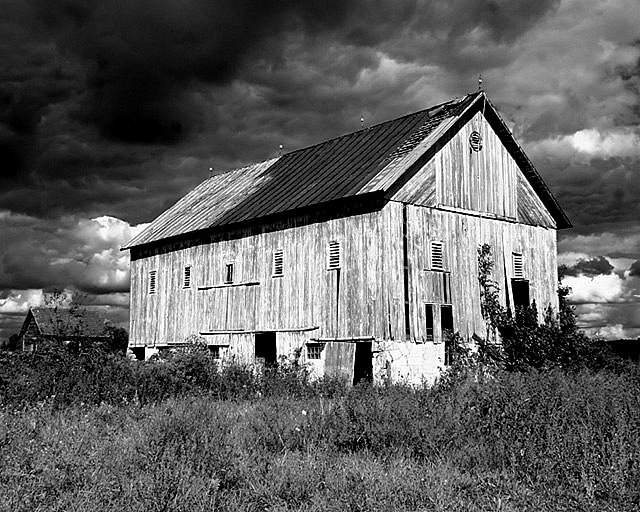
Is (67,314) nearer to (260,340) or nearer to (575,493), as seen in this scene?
(260,340)

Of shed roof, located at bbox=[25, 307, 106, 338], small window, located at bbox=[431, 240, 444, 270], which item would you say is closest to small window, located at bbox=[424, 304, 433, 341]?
small window, located at bbox=[431, 240, 444, 270]

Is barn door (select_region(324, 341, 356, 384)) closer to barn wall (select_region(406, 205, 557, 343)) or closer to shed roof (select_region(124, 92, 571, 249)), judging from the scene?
barn wall (select_region(406, 205, 557, 343))

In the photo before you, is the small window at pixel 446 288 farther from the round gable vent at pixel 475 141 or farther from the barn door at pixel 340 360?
the round gable vent at pixel 475 141

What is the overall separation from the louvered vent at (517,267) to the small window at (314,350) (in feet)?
25.2

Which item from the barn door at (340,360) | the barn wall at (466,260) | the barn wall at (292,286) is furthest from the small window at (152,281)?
the barn wall at (466,260)

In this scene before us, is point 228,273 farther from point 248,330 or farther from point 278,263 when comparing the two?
point 278,263

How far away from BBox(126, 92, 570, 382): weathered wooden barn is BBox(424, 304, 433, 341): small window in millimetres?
48

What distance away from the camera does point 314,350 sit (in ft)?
75.0

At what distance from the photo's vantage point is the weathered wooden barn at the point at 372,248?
2150 cm

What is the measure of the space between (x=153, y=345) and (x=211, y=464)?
22587 mm

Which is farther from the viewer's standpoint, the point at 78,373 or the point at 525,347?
the point at 525,347

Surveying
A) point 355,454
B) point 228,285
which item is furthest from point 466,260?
point 355,454

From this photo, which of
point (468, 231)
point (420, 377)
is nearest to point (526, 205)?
point (468, 231)

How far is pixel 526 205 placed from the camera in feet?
86.3
